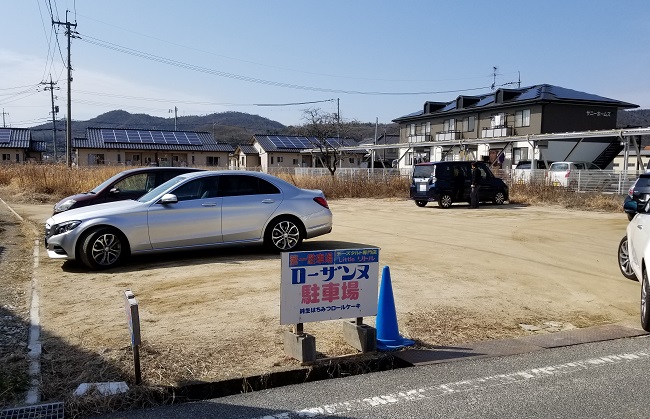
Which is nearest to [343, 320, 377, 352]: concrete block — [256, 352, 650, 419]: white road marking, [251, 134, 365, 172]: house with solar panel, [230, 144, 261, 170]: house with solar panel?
[256, 352, 650, 419]: white road marking

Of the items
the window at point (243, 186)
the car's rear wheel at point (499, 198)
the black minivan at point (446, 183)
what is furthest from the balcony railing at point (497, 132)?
the window at point (243, 186)

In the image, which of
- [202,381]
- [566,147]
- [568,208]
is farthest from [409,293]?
[566,147]

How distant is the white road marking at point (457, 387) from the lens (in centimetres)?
370

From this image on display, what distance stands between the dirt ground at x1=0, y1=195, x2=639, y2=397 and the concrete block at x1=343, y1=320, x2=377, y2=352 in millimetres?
97

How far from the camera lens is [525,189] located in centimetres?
2422

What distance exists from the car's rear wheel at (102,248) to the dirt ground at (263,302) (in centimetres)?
17

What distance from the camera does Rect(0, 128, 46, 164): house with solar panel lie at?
6538cm

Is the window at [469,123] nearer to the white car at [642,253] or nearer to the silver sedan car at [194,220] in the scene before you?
the silver sedan car at [194,220]

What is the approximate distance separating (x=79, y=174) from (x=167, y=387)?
23.4 meters

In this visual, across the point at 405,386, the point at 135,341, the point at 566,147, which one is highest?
the point at 566,147

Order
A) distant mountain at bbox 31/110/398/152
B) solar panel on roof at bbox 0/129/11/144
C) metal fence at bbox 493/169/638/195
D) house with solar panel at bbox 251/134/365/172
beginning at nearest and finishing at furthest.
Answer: metal fence at bbox 493/169/638/195 → solar panel on roof at bbox 0/129/11/144 → house with solar panel at bbox 251/134/365/172 → distant mountain at bbox 31/110/398/152

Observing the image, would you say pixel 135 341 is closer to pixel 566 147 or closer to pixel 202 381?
pixel 202 381

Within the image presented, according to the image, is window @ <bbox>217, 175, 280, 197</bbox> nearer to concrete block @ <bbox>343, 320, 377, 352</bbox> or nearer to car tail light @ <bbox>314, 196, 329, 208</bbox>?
car tail light @ <bbox>314, 196, 329, 208</bbox>

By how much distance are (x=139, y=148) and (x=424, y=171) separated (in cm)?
4426
